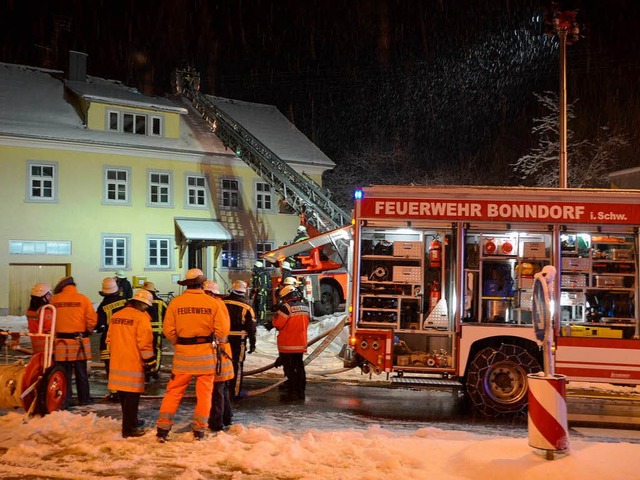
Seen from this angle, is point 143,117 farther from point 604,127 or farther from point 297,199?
point 604,127

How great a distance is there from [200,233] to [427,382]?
19.9 m

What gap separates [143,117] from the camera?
29047 mm

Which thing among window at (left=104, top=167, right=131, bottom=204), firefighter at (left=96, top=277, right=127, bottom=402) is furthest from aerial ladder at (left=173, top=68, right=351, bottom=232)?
firefighter at (left=96, top=277, right=127, bottom=402)

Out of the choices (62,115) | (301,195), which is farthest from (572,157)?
(62,115)

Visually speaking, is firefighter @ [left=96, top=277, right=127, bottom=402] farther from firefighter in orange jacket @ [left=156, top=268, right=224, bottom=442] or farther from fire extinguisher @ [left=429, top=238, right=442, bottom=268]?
fire extinguisher @ [left=429, top=238, right=442, bottom=268]

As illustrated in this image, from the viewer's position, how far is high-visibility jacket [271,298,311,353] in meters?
10.4

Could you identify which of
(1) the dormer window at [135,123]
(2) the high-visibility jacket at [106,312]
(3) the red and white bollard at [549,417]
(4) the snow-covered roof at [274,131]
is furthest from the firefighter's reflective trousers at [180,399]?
(4) the snow-covered roof at [274,131]

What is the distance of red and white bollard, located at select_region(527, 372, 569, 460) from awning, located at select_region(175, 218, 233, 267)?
2266 cm

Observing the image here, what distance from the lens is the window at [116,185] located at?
27578 mm

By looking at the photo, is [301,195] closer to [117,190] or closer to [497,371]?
[117,190]

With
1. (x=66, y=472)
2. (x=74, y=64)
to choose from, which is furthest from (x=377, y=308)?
(x=74, y=64)

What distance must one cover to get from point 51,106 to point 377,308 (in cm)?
2212

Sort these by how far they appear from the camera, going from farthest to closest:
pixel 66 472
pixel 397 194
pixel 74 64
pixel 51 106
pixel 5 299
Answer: pixel 74 64 → pixel 51 106 → pixel 5 299 → pixel 397 194 → pixel 66 472

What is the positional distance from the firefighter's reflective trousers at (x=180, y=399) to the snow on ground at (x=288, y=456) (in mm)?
200
